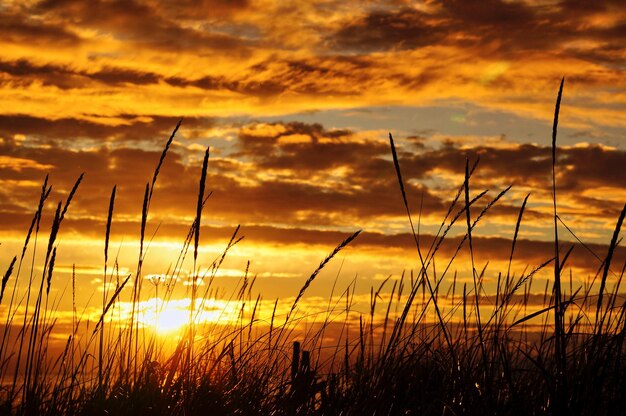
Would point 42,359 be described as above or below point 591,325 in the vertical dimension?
below

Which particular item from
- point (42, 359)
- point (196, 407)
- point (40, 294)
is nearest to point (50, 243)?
point (40, 294)

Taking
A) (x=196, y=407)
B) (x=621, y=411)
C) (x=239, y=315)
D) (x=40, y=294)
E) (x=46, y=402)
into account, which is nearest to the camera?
(x=621, y=411)

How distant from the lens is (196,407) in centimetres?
368

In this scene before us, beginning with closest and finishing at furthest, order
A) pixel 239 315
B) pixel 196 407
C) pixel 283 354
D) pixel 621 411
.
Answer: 1. pixel 621 411
2. pixel 196 407
3. pixel 283 354
4. pixel 239 315

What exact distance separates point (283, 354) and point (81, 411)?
1.28 meters

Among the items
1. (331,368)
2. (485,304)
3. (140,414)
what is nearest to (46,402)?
(140,414)

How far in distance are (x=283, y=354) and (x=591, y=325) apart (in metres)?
1.77

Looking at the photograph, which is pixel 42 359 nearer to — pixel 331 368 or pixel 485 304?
pixel 331 368

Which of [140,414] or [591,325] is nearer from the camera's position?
[140,414]

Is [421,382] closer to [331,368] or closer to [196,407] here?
[331,368]

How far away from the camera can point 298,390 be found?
13.4 feet

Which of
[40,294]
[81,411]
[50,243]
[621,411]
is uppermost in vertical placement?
[50,243]

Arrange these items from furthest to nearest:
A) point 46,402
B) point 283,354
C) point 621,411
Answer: point 283,354
point 46,402
point 621,411

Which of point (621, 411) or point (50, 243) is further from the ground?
point (50, 243)
